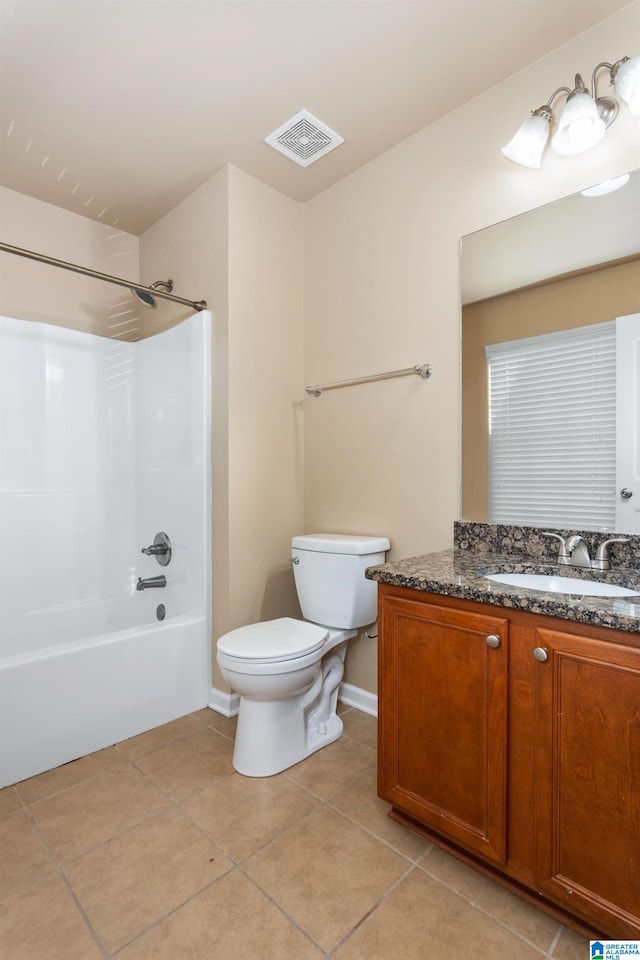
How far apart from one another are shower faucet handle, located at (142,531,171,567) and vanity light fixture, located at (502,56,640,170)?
2.17 m

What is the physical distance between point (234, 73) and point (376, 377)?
47.4 inches

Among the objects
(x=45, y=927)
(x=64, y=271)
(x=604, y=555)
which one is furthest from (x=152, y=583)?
(x=604, y=555)

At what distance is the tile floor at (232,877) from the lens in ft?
3.66

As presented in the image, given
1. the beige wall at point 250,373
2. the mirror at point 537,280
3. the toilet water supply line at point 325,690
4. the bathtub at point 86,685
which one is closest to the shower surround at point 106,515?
the bathtub at point 86,685

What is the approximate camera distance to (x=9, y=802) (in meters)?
1.59

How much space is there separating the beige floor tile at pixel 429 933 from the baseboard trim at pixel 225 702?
1086mm

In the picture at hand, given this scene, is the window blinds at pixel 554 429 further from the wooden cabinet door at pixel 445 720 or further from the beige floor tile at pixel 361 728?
the beige floor tile at pixel 361 728

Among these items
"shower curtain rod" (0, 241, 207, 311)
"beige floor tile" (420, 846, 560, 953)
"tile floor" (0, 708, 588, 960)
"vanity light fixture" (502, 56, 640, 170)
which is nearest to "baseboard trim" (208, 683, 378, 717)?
"tile floor" (0, 708, 588, 960)

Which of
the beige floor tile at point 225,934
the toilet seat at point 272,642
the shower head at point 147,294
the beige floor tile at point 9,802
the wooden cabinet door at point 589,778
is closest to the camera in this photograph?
the wooden cabinet door at point 589,778

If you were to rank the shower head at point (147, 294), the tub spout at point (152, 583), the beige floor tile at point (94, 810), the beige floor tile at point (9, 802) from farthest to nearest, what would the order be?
the tub spout at point (152, 583) < the shower head at point (147, 294) < the beige floor tile at point (9, 802) < the beige floor tile at point (94, 810)

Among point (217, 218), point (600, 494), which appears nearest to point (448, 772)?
point (600, 494)

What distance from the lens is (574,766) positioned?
106 cm

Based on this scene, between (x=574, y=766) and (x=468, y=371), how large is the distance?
130cm

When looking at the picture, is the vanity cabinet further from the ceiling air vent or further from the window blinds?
the ceiling air vent
